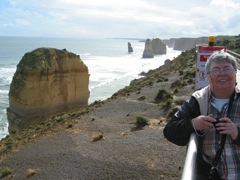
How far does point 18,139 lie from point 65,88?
1436 cm

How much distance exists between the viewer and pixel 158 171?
11.9 m

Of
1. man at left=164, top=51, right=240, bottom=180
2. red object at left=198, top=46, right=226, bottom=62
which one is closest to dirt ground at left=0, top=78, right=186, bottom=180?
red object at left=198, top=46, right=226, bottom=62

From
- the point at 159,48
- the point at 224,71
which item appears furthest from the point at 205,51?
the point at 159,48

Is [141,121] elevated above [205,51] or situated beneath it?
situated beneath

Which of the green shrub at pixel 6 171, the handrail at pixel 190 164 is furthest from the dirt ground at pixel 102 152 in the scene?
the handrail at pixel 190 164

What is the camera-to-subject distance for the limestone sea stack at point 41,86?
32.5m

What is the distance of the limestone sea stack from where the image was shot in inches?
1278

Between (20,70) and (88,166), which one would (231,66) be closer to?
(88,166)

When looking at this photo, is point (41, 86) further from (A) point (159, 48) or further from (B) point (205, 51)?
(A) point (159, 48)

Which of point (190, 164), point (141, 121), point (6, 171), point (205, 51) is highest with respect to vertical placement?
point (205, 51)

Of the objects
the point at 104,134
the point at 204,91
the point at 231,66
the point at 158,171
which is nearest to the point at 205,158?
the point at 204,91

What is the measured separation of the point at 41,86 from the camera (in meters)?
33.2

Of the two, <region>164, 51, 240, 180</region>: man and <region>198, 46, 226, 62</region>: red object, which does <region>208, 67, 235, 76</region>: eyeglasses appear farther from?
<region>198, 46, 226, 62</region>: red object

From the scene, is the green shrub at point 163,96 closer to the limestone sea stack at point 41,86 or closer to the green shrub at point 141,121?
the green shrub at point 141,121
